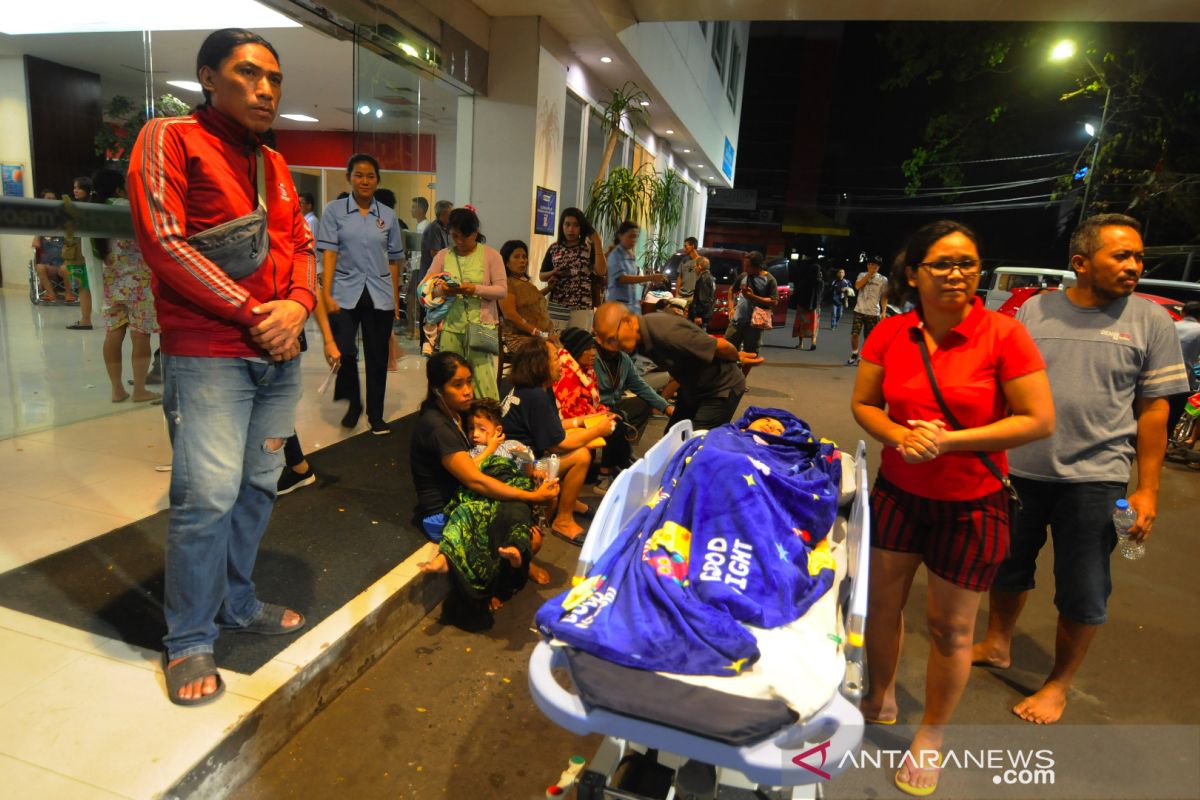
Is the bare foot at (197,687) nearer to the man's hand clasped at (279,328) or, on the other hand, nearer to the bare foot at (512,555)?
the man's hand clasped at (279,328)

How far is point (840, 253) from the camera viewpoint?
133 feet

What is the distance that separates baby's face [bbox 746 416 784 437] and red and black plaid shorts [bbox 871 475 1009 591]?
0.81 metres

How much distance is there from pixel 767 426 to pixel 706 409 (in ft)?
4.65

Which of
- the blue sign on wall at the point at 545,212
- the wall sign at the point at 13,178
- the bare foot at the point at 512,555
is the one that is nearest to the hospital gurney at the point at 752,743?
the bare foot at the point at 512,555

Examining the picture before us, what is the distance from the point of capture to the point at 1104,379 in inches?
102

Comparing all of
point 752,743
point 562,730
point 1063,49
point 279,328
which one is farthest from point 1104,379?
point 1063,49

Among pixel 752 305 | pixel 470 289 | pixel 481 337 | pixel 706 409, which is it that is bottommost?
pixel 706 409

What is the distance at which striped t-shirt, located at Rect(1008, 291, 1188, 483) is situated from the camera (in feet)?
8.39

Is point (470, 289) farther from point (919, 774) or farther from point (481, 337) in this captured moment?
point (919, 774)

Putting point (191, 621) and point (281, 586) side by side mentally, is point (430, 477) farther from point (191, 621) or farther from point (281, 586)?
point (191, 621)

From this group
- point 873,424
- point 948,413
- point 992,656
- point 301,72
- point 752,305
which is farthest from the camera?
point 301,72

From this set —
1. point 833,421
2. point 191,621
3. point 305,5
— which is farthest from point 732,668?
point 833,421

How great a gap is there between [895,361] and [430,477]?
217 cm

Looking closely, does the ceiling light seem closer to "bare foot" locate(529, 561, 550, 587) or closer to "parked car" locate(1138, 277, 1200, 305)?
"bare foot" locate(529, 561, 550, 587)
